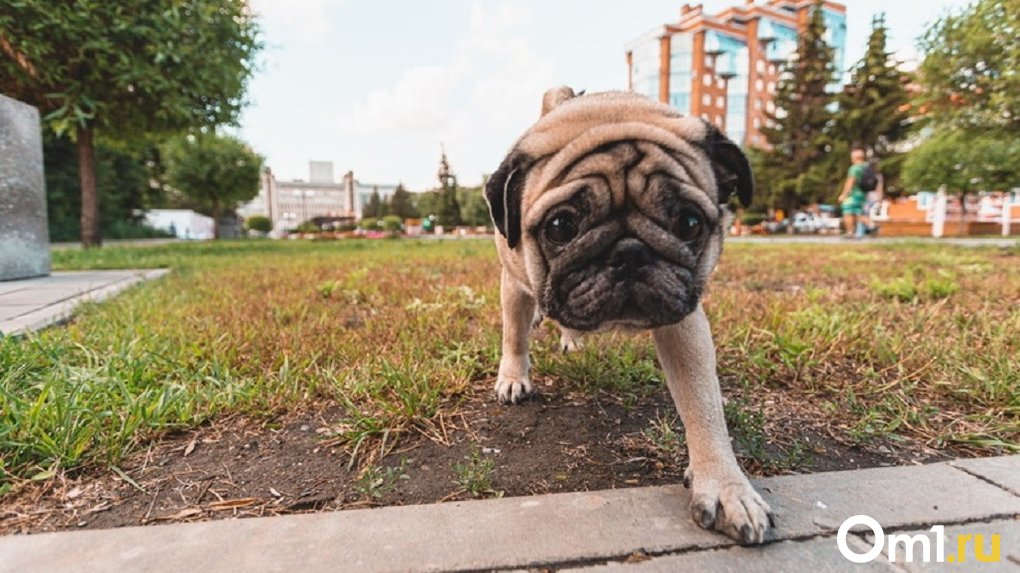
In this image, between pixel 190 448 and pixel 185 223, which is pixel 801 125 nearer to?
pixel 190 448

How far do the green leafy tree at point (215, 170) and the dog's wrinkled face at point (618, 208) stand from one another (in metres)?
31.2

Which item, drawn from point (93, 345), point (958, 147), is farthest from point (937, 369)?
point (958, 147)

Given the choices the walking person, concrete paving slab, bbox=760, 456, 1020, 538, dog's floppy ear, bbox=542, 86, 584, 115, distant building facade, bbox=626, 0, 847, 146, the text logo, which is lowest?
the text logo

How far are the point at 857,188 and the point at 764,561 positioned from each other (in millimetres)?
14595

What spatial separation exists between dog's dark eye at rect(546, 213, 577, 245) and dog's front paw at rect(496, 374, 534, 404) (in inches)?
33.4

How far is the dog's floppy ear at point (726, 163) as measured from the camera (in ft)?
5.60

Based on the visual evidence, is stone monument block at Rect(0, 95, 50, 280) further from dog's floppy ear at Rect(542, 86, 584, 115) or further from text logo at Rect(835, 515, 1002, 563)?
text logo at Rect(835, 515, 1002, 563)

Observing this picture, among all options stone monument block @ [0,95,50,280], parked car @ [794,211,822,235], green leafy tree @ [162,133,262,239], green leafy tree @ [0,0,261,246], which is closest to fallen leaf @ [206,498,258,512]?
stone monument block @ [0,95,50,280]

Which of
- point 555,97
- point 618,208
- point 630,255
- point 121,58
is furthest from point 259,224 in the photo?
point 630,255

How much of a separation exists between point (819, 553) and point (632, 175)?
1017 millimetres

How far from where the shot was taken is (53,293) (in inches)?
174

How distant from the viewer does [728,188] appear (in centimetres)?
174

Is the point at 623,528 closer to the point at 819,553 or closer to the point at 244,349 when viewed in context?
the point at 819,553

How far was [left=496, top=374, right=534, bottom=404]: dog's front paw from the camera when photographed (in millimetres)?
2227
